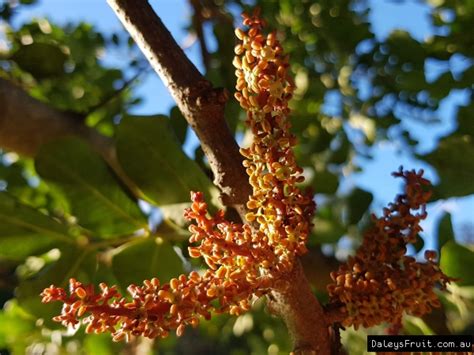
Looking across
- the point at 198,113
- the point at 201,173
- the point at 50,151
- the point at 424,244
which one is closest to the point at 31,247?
the point at 50,151

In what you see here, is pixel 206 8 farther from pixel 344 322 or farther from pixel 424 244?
pixel 344 322

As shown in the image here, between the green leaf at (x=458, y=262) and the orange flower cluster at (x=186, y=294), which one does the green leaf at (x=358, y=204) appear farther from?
the orange flower cluster at (x=186, y=294)

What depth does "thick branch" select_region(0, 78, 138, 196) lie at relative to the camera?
103 centimetres

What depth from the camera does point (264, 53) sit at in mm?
540

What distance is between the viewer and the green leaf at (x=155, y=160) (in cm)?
86

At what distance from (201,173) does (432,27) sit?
0.66m

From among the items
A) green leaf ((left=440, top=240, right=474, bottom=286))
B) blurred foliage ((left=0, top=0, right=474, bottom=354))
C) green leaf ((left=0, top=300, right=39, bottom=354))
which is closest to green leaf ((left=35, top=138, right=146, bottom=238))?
blurred foliage ((left=0, top=0, right=474, bottom=354))

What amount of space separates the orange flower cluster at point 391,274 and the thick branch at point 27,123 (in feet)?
1.53

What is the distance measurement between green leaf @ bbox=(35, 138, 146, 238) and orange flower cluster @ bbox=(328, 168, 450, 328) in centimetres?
40

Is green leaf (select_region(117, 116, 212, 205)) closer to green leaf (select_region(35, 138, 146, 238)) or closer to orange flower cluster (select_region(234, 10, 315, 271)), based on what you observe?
green leaf (select_region(35, 138, 146, 238))

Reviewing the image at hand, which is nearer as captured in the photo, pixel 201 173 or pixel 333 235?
pixel 201 173

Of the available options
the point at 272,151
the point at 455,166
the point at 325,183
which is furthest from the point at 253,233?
the point at 325,183

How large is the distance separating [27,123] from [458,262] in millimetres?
745

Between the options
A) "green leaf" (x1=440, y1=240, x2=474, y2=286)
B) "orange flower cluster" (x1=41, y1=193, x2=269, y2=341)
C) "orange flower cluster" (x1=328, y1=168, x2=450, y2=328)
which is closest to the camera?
"orange flower cluster" (x1=41, y1=193, x2=269, y2=341)
